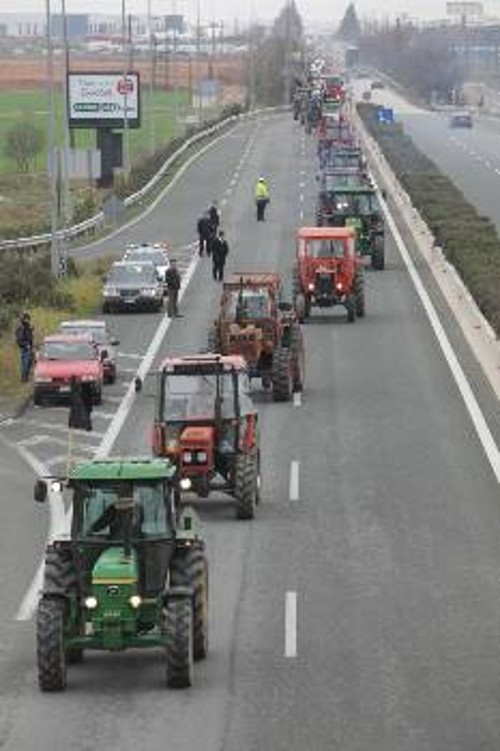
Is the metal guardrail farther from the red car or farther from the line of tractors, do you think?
the line of tractors

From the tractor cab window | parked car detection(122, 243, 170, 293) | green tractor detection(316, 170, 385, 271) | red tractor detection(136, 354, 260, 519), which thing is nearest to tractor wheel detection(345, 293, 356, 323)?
the tractor cab window

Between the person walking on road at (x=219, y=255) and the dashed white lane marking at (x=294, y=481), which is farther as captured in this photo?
the person walking on road at (x=219, y=255)

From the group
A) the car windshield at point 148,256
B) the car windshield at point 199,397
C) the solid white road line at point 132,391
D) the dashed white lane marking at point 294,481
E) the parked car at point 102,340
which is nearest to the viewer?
the car windshield at point 199,397

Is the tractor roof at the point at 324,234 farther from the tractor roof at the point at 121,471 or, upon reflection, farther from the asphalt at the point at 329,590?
the tractor roof at the point at 121,471

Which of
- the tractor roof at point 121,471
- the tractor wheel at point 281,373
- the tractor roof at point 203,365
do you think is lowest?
the tractor wheel at point 281,373

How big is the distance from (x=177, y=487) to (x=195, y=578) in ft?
3.56

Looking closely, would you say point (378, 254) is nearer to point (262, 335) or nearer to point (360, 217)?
point (360, 217)

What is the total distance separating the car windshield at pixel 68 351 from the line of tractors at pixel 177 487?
3.04 meters

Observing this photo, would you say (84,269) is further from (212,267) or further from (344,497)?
(344,497)

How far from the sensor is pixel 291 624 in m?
22.7

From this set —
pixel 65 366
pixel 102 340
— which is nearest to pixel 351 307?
pixel 102 340

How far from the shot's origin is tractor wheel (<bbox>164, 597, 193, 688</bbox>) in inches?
763

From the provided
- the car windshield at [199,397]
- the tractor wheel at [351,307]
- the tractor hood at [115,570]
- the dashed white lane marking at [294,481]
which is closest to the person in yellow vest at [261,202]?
the tractor wheel at [351,307]

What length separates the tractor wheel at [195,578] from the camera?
2008cm
